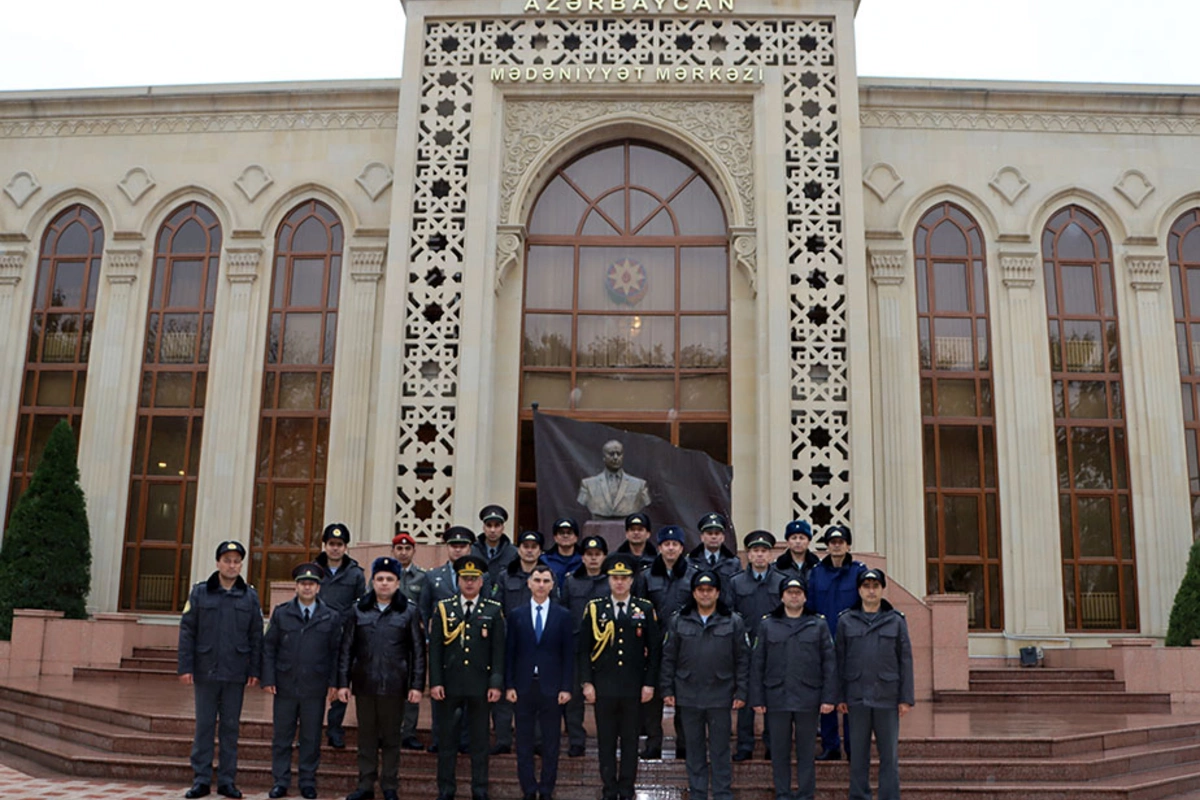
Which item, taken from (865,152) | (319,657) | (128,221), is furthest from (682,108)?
(319,657)

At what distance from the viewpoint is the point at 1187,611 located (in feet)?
47.3

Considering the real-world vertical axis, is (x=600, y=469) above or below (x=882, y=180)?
below

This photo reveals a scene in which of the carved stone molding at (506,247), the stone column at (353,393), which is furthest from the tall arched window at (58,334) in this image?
the carved stone molding at (506,247)

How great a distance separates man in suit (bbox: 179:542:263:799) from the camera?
321 inches

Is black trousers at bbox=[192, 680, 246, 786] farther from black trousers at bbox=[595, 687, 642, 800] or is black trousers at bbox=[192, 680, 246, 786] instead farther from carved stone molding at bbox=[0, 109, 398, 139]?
carved stone molding at bbox=[0, 109, 398, 139]

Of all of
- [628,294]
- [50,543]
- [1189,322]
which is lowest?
[50,543]

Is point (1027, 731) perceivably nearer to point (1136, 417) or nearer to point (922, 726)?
point (922, 726)

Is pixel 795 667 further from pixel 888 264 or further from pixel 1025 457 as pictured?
pixel 888 264

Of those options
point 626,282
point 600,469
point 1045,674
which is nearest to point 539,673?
point 600,469

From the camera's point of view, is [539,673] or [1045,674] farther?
[1045,674]

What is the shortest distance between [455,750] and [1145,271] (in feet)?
45.7

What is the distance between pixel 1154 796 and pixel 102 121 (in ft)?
57.9

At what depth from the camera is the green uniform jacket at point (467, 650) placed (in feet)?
25.6

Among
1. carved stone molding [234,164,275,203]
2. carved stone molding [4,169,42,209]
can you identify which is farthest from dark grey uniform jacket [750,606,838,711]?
carved stone molding [4,169,42,209]
